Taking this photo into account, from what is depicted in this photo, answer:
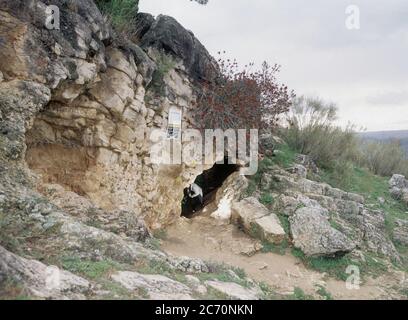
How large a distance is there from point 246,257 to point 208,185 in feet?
11.0

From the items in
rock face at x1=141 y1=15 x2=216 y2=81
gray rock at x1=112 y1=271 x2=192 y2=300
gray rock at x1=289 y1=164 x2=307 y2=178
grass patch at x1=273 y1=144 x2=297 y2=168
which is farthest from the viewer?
grass patch at x1=273 y1=144 x2=297 y2=168

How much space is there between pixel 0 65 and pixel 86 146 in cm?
207

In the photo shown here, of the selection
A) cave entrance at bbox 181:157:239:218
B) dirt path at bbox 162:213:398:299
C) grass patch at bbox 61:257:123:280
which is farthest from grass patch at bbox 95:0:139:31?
grass patch at bbox 61:257:123:280

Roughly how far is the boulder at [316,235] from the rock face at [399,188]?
5.34 m

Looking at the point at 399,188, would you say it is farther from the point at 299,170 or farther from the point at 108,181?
the point at 108,181

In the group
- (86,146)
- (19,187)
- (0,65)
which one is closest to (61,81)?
(0,65)

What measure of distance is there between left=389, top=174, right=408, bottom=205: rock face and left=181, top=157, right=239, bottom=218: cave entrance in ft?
19.5

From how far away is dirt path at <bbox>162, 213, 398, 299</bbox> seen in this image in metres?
6.36

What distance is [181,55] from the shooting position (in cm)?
874

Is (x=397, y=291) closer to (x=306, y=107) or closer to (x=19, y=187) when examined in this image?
(x=19, y=187)

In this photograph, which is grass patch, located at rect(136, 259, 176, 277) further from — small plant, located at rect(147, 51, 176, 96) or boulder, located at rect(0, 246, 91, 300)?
small plant, located at rect(147, 51, 176, 96)

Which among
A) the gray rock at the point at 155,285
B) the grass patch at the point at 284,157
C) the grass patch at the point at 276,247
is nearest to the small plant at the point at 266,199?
the grass patch at the point at 276,247

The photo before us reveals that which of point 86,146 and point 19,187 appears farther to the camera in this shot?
point 86,146

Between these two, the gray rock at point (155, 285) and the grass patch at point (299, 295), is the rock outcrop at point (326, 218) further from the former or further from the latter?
the gray rock at point (155, 285)
